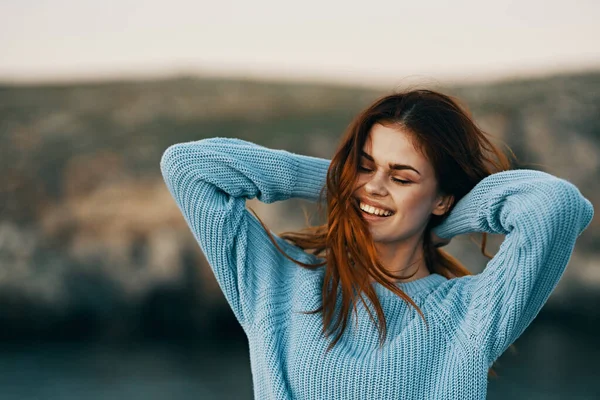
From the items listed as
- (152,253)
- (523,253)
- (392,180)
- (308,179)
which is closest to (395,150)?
(392,180)

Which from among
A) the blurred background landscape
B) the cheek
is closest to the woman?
the cheek

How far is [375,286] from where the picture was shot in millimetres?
1836

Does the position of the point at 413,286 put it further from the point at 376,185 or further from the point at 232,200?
the point at 232,200

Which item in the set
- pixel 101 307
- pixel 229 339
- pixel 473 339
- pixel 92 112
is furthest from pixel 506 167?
pixel 92 112

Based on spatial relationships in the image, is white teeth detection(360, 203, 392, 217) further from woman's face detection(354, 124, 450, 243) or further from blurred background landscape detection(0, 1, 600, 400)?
blurred background landscape detection(0, 1, 600, 400)

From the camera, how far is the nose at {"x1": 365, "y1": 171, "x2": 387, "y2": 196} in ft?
5.68

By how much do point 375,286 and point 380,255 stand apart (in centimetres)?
9

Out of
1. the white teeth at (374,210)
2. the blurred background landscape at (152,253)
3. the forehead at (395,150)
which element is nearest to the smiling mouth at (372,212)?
the white teeth at (374,210)

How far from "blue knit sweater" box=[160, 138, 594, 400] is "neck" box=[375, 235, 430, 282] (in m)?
0.05

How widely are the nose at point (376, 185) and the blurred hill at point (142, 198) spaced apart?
380cm

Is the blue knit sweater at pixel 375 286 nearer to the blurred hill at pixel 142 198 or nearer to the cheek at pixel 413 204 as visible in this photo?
the cheek at pixel 413 204

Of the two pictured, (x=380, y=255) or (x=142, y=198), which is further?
(x=142, y=198)

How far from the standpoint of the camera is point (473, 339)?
1618 mm

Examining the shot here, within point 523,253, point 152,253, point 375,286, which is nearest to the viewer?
point 523,253
